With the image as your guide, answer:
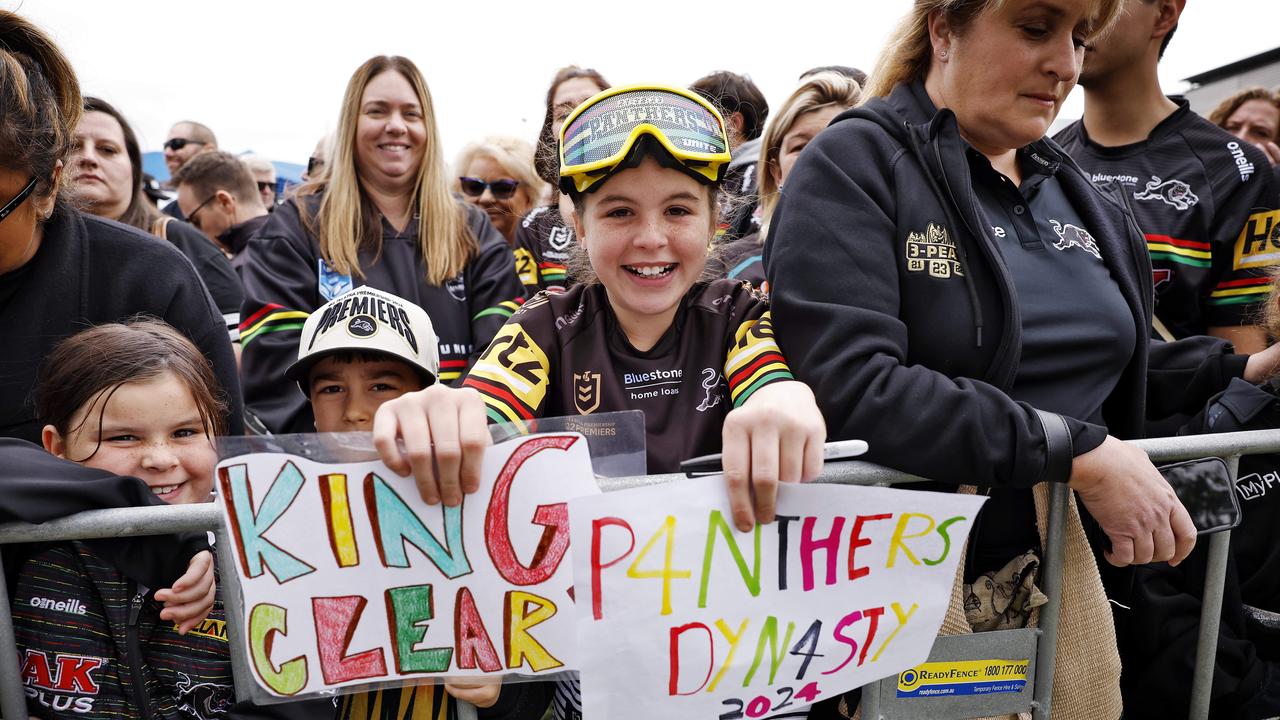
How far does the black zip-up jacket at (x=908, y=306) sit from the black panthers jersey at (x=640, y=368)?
0.50ft

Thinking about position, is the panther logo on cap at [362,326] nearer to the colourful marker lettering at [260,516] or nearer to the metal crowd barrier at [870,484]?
the metal crowd barrier at [870,484]

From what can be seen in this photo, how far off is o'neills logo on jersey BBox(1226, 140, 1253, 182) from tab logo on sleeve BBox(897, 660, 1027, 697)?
2.17 m

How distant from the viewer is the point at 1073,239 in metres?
2.08

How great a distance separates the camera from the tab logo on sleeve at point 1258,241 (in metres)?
3.03

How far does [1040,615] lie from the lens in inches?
75.0

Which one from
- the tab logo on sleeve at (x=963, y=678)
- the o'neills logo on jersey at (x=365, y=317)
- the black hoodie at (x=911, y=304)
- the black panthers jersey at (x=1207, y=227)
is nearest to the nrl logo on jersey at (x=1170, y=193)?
the black panthers jersey at (x=1207, y=227)

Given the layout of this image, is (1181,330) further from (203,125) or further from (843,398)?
(203,125)

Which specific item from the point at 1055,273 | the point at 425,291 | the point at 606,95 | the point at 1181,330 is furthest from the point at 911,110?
the point at 425,291

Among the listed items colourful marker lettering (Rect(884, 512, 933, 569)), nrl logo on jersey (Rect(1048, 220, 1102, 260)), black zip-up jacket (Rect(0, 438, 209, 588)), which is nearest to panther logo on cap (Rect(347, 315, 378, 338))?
black zip-up jacket (Rect(0, 438, 209, 588))

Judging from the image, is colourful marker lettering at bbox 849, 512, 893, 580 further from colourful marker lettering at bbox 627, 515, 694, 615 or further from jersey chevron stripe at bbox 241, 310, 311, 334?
jersey chevron stripe at bbox 241, 310, 311, 334

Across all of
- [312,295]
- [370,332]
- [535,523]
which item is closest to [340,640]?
[535,523]

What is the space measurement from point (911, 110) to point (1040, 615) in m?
1.13

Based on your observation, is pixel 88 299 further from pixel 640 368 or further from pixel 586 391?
pixel 640 368

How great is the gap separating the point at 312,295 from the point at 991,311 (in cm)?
255
